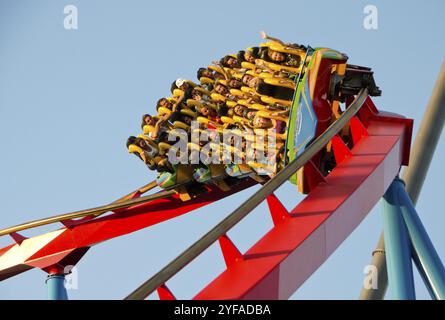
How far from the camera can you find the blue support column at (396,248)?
762cm

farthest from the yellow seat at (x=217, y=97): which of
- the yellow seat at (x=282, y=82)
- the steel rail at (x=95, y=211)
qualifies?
the steel rail at (x=95, y=211)

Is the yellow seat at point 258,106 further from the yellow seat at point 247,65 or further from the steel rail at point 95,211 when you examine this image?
the steel rail at point 95,211

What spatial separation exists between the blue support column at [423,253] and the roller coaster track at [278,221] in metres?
0.28

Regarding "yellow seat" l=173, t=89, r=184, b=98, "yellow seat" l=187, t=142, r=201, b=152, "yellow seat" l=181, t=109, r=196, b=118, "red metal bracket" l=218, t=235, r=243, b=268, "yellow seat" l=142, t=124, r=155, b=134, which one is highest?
"yellow seat" l=173, t=89, r=184, b=98

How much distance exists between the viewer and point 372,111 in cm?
832

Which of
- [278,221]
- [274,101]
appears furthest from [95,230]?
[278,221]

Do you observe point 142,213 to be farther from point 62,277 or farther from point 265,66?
point 265,66

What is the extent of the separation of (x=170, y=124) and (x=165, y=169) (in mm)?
354

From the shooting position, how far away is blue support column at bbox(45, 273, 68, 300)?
29.8 ft

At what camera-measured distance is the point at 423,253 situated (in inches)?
307

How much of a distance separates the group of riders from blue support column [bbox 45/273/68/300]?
1.09 meters

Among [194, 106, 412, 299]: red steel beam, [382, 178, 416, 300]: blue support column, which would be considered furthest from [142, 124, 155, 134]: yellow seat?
[382, 178, 416, 300]: blue support column

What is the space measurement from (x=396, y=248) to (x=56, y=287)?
9.14 feet

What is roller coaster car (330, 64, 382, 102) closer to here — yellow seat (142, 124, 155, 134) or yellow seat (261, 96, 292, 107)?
yellow seat (261, 96, 292, 107)
